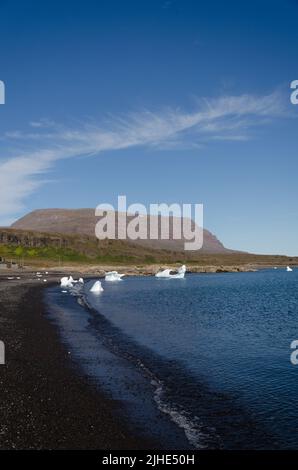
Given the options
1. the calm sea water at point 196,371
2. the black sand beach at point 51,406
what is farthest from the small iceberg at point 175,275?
the black sand beach at point 51,406

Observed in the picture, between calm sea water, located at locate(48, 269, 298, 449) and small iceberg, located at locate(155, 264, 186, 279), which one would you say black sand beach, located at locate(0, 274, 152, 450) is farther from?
small iceberg, located at locate(155, 264, 186, 279)

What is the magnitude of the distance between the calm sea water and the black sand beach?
0.81 meters

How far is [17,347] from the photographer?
23.2m

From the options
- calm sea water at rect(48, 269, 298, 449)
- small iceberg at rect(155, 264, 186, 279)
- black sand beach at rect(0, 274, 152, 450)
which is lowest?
small iceberg at rect(155, 264, 186, 279)

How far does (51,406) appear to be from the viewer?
576 inches

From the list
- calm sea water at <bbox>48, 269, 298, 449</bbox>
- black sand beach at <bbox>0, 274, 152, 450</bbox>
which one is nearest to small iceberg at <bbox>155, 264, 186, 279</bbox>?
calm sea water at <bbox>48, 269, 298, 449</bbox>

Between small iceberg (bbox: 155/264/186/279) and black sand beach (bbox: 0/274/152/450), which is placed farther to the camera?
small iceberg (bbox: 155/264/186/279)

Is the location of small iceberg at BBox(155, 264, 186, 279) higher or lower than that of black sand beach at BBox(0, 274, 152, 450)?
lower

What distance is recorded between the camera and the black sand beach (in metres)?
12.0

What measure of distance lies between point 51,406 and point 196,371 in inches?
314

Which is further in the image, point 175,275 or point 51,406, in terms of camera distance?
point 175,275

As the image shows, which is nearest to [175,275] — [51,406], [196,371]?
[196,371]

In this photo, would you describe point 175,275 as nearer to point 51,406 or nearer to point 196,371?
point 196,371
